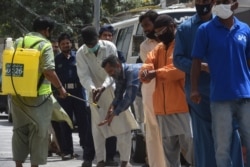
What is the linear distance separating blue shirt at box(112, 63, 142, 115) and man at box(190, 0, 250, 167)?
9.66ft

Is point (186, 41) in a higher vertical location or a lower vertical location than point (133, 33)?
higher

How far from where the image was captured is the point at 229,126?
7.30 m

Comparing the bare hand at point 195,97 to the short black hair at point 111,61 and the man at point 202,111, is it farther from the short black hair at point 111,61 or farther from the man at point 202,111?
the short black hair at point 111,61

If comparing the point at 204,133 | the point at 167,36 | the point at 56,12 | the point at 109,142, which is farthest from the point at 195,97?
the point at 56,12

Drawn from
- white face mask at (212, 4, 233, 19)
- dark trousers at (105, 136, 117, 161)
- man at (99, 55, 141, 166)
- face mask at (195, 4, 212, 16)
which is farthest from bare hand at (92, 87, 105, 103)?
white face mask at (212, 4, 233, 19)

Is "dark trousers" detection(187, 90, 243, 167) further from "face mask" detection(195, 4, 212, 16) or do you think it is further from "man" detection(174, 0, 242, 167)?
"face mask" detection(195, 4, 212, 16)

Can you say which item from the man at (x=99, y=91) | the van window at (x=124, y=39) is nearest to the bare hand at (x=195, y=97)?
the man at (x=99, y=91)

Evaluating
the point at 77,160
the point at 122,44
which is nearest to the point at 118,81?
the point at 77,160

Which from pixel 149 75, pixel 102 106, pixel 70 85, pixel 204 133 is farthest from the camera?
pixel 70 85

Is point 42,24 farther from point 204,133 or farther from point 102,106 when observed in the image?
point 204,133

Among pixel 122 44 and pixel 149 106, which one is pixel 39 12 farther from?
pixel 149 106

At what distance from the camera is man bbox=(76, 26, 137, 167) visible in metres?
10.9

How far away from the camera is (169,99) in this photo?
885 cm

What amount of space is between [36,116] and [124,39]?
545 centimetres
